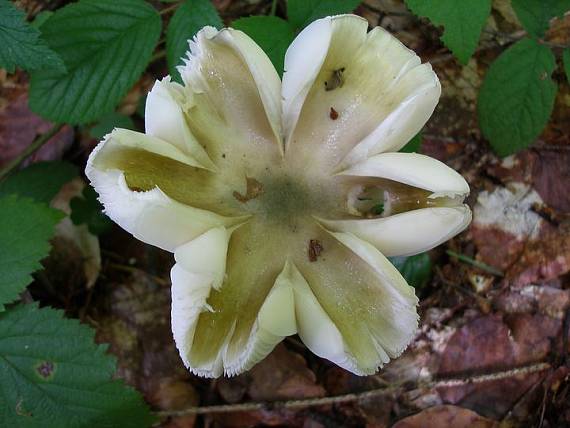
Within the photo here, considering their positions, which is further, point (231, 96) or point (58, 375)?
point (58, 375)

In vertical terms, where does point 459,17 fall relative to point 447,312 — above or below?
above

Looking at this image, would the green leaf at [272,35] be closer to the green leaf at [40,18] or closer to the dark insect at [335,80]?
the dark insect at [335,80]

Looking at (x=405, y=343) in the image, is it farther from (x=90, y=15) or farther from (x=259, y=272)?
(x=90, y=15)

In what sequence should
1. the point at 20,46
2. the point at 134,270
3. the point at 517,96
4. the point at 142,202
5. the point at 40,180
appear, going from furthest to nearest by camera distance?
the point at 134,270 → the point at 40,180 → the point at 517,96 → the point at 20,46 → the point at 142,202

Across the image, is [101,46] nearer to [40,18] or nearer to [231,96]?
[231,96]

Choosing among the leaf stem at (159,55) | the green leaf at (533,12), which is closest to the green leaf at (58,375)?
the leaf stem at (159,55)

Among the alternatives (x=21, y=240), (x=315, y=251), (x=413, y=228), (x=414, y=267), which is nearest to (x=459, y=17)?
(x=413, y=228)

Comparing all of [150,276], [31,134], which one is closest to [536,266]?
[150,276]

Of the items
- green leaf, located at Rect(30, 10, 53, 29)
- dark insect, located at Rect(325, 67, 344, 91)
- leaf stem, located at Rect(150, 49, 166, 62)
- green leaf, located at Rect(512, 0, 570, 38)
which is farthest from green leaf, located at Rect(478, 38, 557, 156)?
green leaf, located at Rect(30, 10, 53, 29)

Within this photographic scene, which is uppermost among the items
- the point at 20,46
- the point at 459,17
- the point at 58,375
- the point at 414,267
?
the point at 459,17
